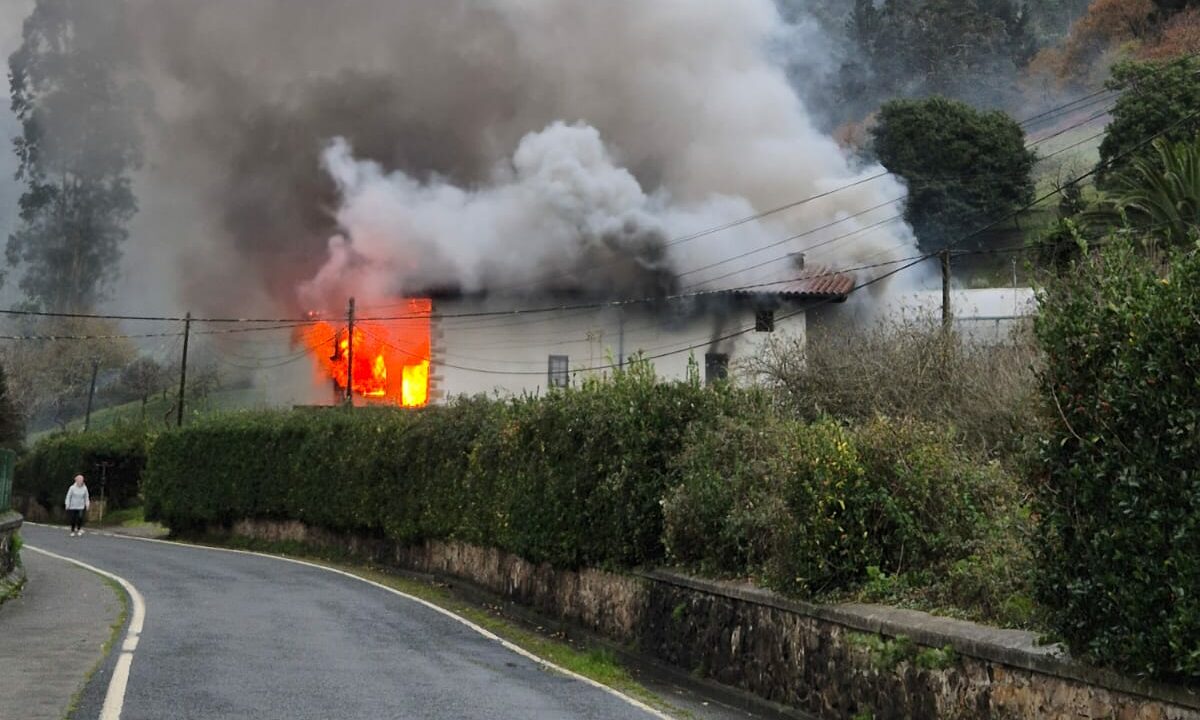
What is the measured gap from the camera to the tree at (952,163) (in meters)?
54.8

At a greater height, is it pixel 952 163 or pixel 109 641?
pixel 952 163

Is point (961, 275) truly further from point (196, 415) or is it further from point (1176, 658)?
point (1176, 658)

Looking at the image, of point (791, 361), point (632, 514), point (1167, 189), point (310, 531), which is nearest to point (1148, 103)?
point (1167, 189)

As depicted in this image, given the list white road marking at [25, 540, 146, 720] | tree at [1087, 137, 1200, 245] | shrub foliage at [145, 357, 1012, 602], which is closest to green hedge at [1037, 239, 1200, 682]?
shrub foliage at [145, 357, 1012, 602]

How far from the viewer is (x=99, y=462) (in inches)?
2152

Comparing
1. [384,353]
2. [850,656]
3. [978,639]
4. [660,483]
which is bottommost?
[850,656]

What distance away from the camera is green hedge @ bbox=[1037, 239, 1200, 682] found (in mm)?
6859

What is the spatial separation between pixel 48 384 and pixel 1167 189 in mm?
69306

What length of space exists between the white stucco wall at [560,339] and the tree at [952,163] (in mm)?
18918

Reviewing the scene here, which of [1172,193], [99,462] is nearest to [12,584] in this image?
[1172,193]

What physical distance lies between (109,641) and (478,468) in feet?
28.1

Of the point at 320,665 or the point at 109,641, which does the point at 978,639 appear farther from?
the point at 109,641

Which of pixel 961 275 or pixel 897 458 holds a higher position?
pixel 961 275

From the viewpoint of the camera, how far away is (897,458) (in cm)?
1175
